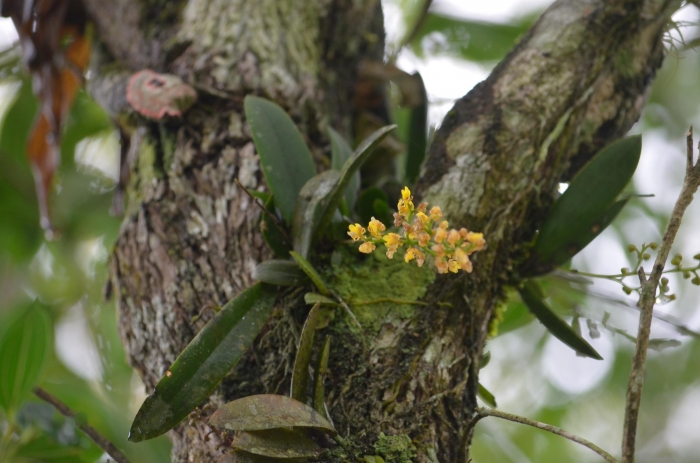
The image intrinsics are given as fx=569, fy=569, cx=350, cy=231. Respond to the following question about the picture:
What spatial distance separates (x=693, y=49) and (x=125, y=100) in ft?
3.91

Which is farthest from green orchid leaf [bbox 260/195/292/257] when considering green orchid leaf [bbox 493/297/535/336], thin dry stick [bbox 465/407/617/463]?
green orchid leaf [bbox 493/297/535/336]

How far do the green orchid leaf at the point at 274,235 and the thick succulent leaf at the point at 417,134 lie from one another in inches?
17.6

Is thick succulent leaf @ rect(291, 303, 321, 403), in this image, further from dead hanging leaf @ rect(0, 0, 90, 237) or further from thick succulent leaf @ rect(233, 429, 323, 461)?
dead hanging leaf @ rect(0, 0, 90, 237)

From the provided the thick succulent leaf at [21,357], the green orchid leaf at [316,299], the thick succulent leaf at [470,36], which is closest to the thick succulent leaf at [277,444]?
the green orchid leaf at [316,299]

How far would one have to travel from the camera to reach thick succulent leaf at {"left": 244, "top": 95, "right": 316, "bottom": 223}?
3.01ft

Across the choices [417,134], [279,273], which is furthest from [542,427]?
[417,134]

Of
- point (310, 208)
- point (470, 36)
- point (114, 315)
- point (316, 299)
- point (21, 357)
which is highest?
point (470, 36)

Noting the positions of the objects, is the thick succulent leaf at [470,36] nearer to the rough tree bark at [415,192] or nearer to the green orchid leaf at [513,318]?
the rough tree bark at [415,192]

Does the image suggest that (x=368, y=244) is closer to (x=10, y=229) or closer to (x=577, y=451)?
(x=10, y=229)

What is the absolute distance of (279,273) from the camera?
0.84m

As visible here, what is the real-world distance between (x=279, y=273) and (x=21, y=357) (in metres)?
0.57

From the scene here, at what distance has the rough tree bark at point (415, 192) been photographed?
82cm

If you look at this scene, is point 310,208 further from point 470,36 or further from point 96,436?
point 470,36

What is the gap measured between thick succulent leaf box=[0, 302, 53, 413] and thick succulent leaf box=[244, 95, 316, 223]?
20.2 inches
